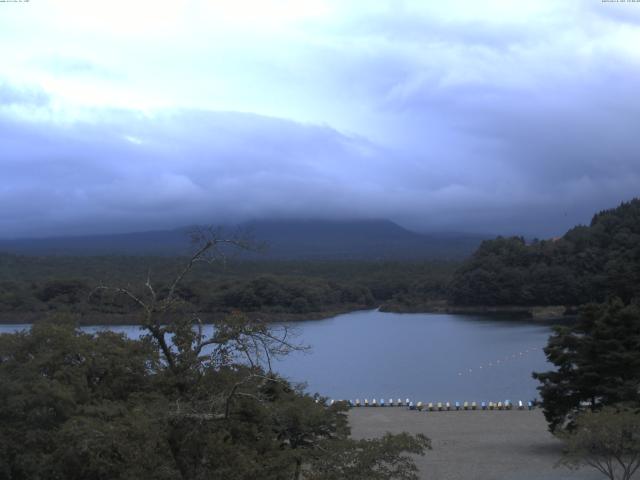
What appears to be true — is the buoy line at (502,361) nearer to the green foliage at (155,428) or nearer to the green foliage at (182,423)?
the green foliage at (155,428)

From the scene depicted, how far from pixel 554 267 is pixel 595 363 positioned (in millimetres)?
58352

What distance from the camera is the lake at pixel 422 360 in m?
34.1

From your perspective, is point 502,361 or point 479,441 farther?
point 502,361

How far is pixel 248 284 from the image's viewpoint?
66000 mm

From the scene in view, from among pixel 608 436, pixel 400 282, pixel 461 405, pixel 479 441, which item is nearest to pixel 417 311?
pixel 400 282

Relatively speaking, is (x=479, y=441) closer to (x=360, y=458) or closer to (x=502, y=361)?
(x=360, y=458)

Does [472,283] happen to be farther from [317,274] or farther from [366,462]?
[366,462]

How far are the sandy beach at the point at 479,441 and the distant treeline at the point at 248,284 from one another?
24056 mm

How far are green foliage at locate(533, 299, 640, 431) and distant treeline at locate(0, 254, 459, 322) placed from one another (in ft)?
102

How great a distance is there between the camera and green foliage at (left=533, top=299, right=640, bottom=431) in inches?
722

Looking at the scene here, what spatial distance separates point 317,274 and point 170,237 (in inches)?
3863

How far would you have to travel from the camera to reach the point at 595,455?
47.4 feet

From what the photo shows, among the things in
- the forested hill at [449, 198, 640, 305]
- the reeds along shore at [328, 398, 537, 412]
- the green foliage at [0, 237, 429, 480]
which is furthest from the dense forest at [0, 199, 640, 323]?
the green foliage at [0, 237, 429, 480]

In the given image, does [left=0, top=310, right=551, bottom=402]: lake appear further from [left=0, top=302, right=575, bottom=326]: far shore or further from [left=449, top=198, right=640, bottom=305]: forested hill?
[left=449, top=198, right=640, bottom=305]: forested hill
